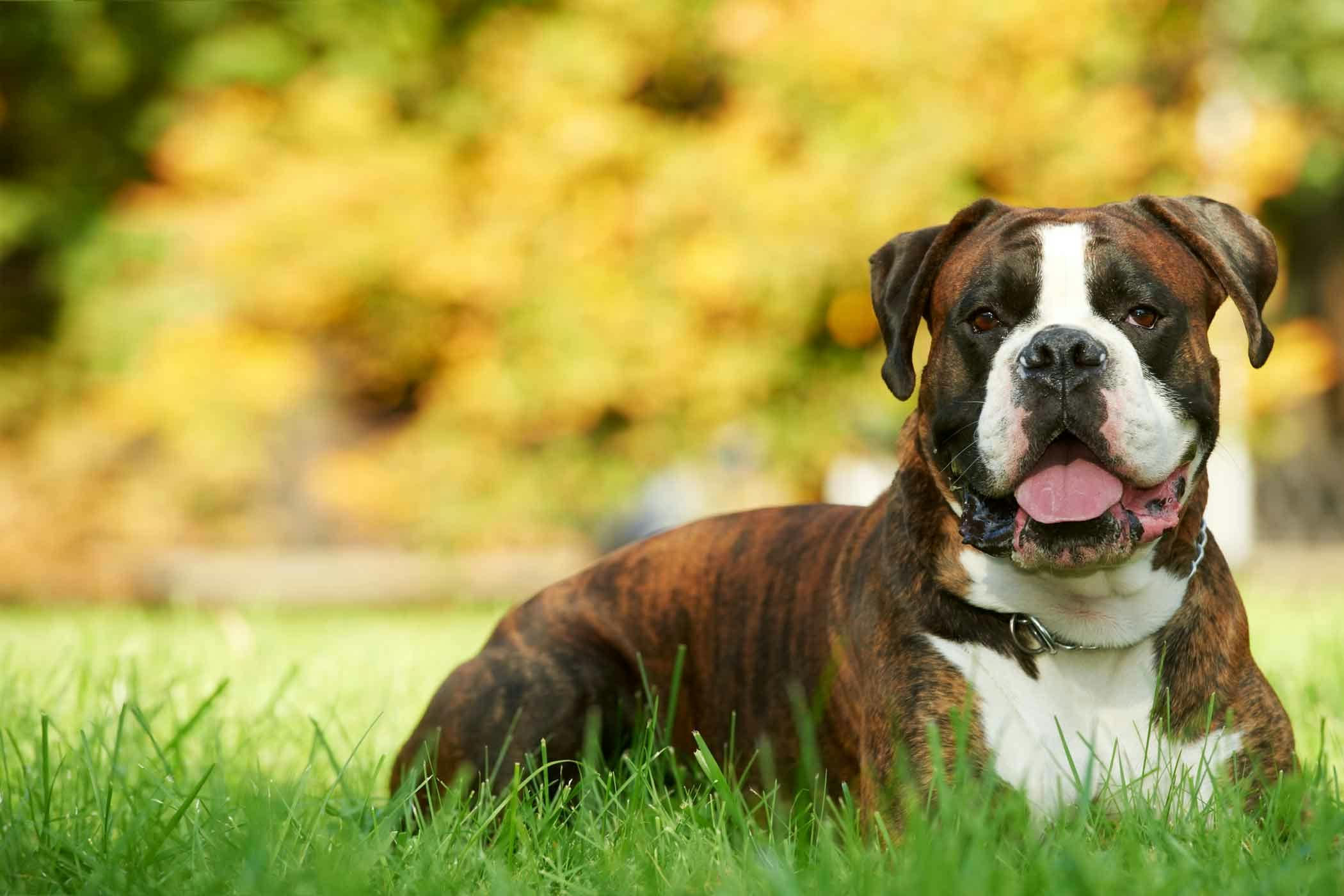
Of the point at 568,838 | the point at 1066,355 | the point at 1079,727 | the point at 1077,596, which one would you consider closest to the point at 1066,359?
the point at 1066,355

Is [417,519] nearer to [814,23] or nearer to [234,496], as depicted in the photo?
[234,496]

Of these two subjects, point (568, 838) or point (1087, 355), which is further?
point (1087, 355)

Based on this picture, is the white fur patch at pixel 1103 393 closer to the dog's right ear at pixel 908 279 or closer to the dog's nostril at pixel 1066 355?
the dog's nostril at pixel 1066 355

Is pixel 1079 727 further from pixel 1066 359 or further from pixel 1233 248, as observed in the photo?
pixel 1233 248

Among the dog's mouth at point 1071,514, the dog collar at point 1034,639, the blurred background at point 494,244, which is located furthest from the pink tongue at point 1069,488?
the blurred background at point 494,244

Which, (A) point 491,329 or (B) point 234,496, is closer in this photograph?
(A) point 491,329

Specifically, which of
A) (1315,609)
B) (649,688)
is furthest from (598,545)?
(649,688)

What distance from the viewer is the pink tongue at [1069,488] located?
3.03 m

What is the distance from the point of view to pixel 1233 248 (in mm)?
3352

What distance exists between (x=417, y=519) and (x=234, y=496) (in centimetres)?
274

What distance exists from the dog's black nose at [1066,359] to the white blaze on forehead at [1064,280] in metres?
0.12

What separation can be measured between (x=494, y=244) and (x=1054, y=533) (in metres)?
7.34

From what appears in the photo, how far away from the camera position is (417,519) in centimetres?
1086

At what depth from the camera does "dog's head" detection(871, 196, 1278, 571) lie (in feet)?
9.87
